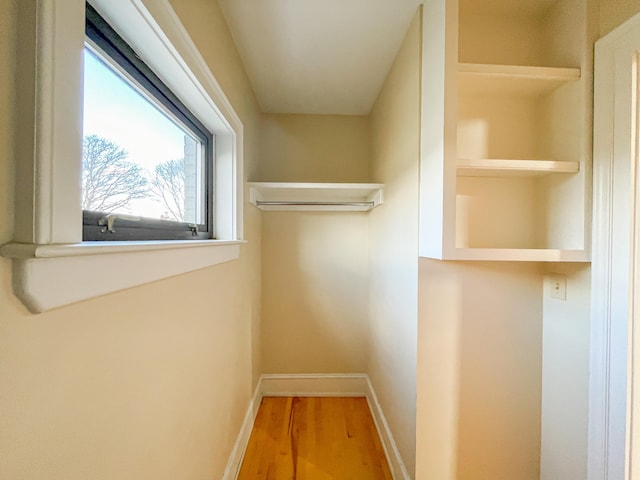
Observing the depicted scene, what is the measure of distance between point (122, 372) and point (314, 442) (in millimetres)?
1530

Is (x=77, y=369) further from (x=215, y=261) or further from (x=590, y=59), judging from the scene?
(x=590, y=59)

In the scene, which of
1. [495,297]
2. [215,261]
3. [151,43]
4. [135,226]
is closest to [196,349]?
[215,261]

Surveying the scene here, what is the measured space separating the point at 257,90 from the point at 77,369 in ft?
6.26

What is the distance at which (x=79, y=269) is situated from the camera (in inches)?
17.5

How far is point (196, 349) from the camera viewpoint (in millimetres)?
962

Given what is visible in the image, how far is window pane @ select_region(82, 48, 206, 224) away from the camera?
2.10 ft

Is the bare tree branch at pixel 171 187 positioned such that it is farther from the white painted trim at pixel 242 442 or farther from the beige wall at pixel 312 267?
the white painted trim at pixel 242 442

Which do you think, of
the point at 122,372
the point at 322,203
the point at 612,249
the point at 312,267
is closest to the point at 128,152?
the point at 122,372

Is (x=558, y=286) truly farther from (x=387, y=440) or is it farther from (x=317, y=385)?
(x=317, y=385)

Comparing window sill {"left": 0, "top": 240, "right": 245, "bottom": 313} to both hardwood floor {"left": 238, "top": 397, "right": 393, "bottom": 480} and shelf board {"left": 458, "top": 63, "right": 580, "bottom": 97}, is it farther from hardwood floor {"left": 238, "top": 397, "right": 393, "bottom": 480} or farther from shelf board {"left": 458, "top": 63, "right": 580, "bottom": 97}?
hardwood floor {"left": 238, "top": 397, "right": 393, "bottom": 480}

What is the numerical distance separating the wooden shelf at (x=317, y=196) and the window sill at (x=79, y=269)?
1.08 metres

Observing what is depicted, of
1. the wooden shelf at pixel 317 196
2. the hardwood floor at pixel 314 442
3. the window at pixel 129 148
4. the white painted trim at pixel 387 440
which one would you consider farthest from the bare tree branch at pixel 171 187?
the white painted trim at pixel 387 440

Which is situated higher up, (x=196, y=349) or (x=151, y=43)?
(x=151, y=43)

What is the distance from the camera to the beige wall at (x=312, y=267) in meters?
2.17
